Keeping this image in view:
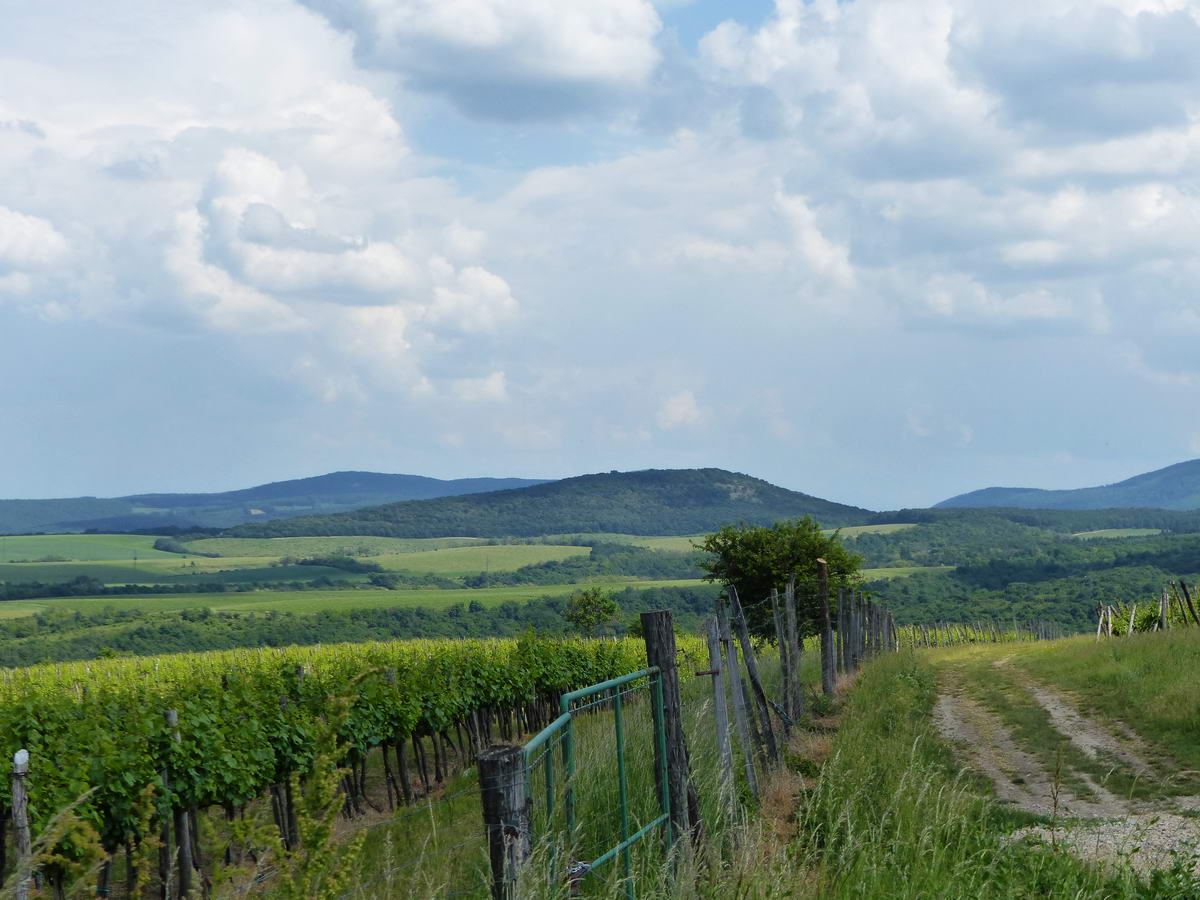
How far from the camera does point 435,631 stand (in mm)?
104375

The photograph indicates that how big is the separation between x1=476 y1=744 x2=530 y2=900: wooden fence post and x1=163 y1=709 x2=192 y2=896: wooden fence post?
8765 millimetres

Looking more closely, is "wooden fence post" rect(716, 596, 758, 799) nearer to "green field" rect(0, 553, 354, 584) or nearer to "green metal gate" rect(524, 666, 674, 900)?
"green metal gate" rect(524, 666, 674, 900)

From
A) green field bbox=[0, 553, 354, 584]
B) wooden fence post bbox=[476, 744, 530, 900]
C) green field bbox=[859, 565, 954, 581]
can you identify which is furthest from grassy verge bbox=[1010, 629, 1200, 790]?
green field bbox=[0, 553, 354, 584]

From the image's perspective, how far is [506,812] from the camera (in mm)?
4305

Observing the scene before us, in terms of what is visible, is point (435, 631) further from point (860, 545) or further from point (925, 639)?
point (860, 545)

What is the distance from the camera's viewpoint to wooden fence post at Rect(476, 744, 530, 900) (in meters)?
4.29

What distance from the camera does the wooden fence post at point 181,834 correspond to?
11875 mm

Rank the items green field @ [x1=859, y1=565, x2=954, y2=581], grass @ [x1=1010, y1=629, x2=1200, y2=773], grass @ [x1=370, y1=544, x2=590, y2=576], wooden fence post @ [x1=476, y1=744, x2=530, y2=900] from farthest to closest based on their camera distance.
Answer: grass @ [x1=370, y1=544, x2=590, y2=576] < green field @ [x1=859, y1=565, x2=954, y2=581] < grass @ [x1=1010, y1=629, x2=1200, y2=773] < wooden fence post @ [x1=476, y1=744, x2=530, y2=900]

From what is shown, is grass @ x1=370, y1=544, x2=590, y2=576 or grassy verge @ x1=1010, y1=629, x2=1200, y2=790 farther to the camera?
grass @ x1=370, y1=544, x2=590, y2=576

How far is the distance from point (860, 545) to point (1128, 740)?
170 metres

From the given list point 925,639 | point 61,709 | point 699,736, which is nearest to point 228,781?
point 61,709

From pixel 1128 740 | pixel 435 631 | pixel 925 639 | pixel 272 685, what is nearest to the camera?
pixel 1128 740

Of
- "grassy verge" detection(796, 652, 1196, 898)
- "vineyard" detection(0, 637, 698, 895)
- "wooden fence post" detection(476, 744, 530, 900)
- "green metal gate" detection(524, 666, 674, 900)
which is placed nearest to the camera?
"wooden fence post" detection(476, 744, 530, 900)

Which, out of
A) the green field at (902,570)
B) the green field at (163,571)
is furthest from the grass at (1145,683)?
the green field at (163,571)
